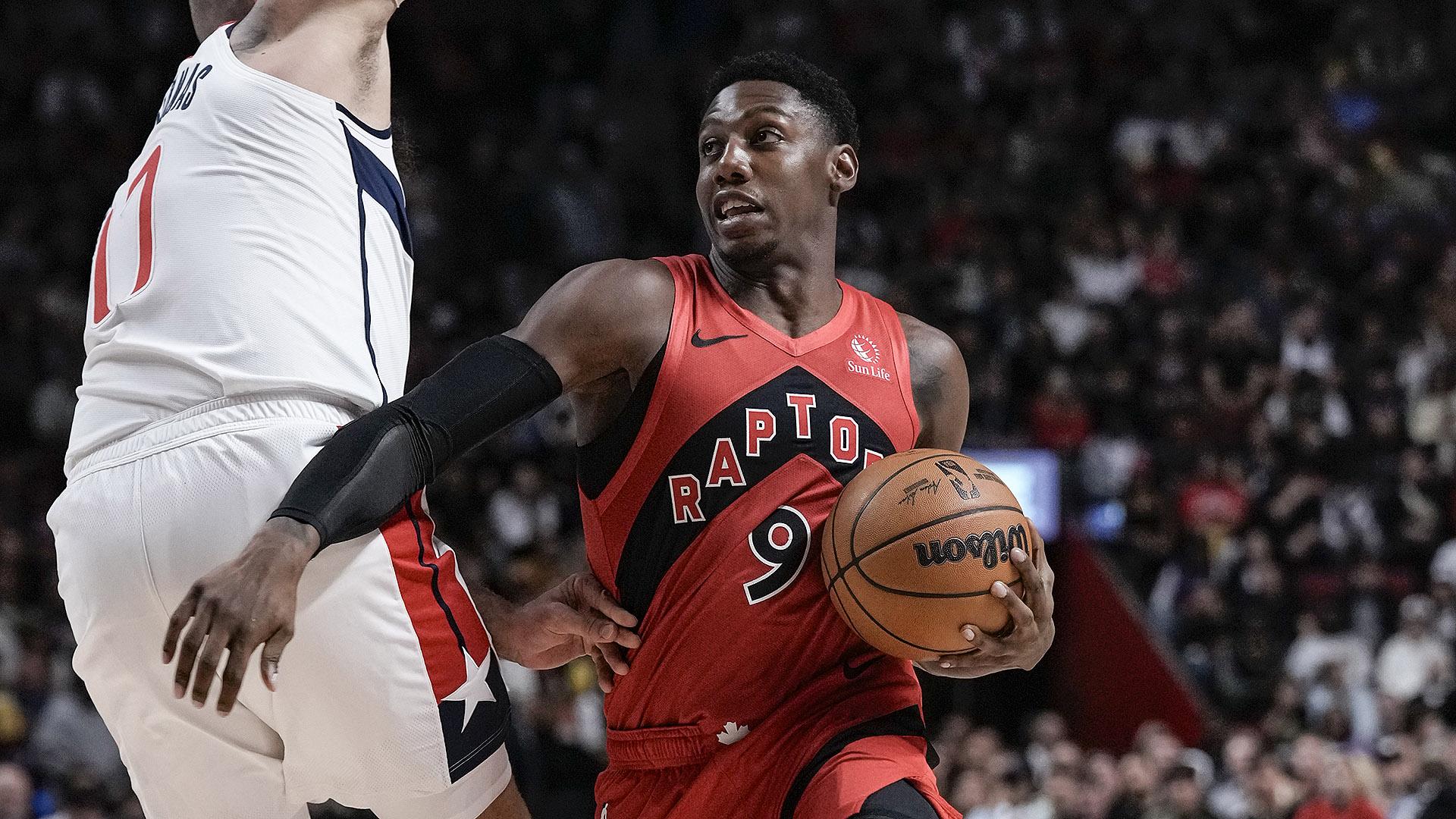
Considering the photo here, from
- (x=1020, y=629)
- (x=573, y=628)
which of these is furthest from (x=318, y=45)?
(x=1020, y=629)

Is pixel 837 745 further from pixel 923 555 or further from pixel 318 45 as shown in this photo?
pixel 318 45

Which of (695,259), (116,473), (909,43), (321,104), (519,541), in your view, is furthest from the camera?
(909,43)

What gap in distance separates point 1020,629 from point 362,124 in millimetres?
1670

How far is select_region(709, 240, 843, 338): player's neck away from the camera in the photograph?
368 centimetres

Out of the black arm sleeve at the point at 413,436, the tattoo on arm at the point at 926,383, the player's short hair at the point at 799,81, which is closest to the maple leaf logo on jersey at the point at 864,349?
the tattoo on arm at the point at 926,383

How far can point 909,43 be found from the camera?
630 inches

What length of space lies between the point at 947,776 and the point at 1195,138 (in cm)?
749

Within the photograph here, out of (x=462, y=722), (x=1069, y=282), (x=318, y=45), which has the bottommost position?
(x=1069, y=282)

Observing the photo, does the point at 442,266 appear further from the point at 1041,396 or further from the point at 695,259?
the point at 695,259

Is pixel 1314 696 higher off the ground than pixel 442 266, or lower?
lower

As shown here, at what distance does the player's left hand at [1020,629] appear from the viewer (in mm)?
3229

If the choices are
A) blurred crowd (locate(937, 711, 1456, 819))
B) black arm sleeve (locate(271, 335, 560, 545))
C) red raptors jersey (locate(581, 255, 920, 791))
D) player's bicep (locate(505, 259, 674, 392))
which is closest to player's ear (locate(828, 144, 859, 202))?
red raptors jersey (locate(581, 255, 920, 791))

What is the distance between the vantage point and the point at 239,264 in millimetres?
2775

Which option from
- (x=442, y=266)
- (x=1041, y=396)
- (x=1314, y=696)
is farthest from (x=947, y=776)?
(x=442, y=266)
